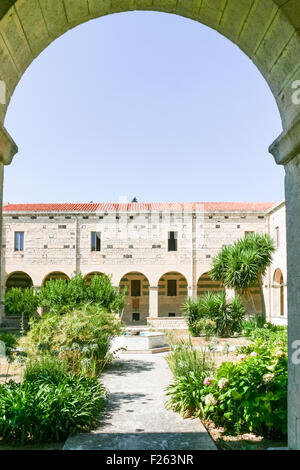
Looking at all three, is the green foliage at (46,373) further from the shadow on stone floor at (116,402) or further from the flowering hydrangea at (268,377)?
the flowering hydrangea at (268,377)

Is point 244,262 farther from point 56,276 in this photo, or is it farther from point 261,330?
point 56,276

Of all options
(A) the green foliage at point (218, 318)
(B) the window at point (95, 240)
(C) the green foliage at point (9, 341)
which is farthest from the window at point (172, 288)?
(C) the green foliage at point (9, 341)

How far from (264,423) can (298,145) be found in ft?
12.2

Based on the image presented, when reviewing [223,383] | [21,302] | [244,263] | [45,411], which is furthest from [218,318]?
[45,411]

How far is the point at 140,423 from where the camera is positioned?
19.7 feet

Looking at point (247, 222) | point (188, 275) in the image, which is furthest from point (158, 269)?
point (247, 222)

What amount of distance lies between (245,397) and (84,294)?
1299 centimetres

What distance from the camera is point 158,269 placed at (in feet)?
83.4

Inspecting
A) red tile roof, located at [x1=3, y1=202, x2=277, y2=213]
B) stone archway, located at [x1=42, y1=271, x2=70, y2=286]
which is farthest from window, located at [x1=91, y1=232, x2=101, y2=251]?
stone archway, located at [x1=42, y1=271, x2=70, y2=286]

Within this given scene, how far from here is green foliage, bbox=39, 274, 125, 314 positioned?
17.2 m

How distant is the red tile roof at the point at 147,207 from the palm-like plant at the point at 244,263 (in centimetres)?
532

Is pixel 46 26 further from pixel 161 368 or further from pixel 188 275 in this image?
pixel 188 275

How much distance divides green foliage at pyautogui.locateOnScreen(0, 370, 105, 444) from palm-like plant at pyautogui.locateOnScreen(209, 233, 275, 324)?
14156 millimetres

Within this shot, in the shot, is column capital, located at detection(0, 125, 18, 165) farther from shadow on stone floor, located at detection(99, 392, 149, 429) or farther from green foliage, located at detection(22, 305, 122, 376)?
green foliage, located at detection(22, 305, 122, 376)
